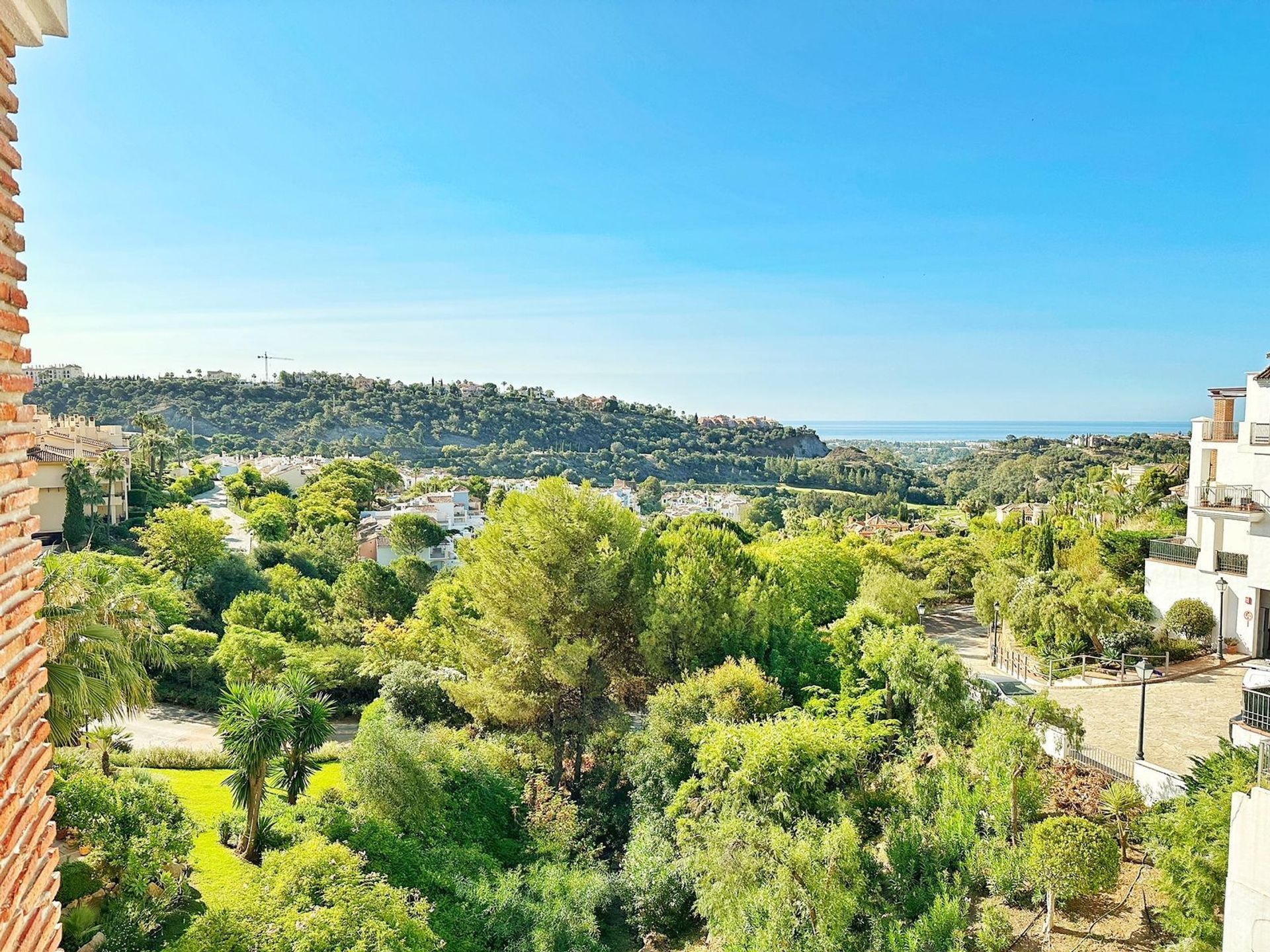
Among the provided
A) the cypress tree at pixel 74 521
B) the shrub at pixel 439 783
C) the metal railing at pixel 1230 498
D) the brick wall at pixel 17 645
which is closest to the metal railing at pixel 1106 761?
the metal railing at pixel 1230 498

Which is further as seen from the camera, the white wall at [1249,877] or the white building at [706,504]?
the white building at [706,504]

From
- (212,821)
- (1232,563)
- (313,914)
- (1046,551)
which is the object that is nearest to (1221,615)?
(1232,563)

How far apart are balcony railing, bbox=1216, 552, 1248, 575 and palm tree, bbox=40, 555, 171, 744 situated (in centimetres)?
2058

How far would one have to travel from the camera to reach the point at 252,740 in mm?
10664

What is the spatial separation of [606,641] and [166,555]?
797 inches

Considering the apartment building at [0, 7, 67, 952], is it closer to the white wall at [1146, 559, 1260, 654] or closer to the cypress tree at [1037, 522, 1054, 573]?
the white wall at [1146, 559, 1260, 654]

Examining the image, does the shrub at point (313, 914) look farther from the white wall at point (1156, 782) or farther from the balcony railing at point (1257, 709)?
the balcony railing at point (1257, 709)

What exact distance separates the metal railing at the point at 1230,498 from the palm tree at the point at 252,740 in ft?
59.3

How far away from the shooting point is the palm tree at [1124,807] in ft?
32.9

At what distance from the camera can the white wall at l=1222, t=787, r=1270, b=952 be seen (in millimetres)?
6250

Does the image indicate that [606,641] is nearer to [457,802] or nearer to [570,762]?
[570,762]

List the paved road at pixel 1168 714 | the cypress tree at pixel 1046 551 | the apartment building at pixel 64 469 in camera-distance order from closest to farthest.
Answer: the paved road at pixel 1168 714 → the cypress tree at pixel 1046 551 → the apartment building at pixel 64 469

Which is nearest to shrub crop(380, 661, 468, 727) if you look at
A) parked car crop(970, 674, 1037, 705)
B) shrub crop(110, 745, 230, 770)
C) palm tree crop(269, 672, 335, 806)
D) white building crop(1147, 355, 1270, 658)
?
shrub crop(110, 745, 230, 770)

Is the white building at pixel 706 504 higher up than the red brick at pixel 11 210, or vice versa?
the red brick at pixel 11 210
